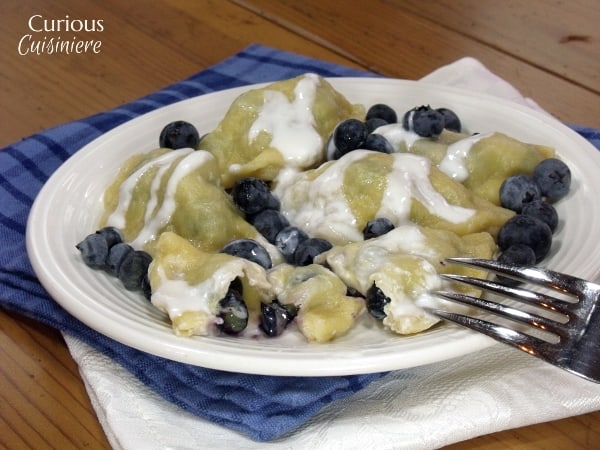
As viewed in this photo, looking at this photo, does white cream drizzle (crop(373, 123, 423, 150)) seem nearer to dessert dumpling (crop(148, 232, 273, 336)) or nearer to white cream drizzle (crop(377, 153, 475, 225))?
white cream drizzle (crop(377, 153, 475, 225))

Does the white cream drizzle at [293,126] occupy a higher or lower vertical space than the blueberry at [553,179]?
lower

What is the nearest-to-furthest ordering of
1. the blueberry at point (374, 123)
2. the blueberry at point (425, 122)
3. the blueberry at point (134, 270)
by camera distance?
the blueberry at point (134, 270) < the blueberry at point (425, 122) < the blueberry at point (374, 123)

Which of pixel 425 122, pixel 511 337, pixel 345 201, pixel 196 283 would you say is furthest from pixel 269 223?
pixel 511 337

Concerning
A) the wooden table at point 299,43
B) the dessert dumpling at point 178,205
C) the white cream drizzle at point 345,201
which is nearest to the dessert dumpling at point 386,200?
the white cream drizzle at point 345,201

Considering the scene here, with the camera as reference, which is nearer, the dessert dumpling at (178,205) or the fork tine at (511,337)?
the fork tine at (511,337)

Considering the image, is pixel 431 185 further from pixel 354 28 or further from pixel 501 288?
pixel 354 28

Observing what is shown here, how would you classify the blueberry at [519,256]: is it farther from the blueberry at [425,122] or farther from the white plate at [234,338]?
the blueberry at [425,122]

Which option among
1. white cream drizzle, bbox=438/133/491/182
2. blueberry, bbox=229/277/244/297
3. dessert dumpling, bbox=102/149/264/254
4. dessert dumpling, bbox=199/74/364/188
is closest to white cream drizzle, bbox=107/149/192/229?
dessert dumpling, bbox=102/149/264/254
